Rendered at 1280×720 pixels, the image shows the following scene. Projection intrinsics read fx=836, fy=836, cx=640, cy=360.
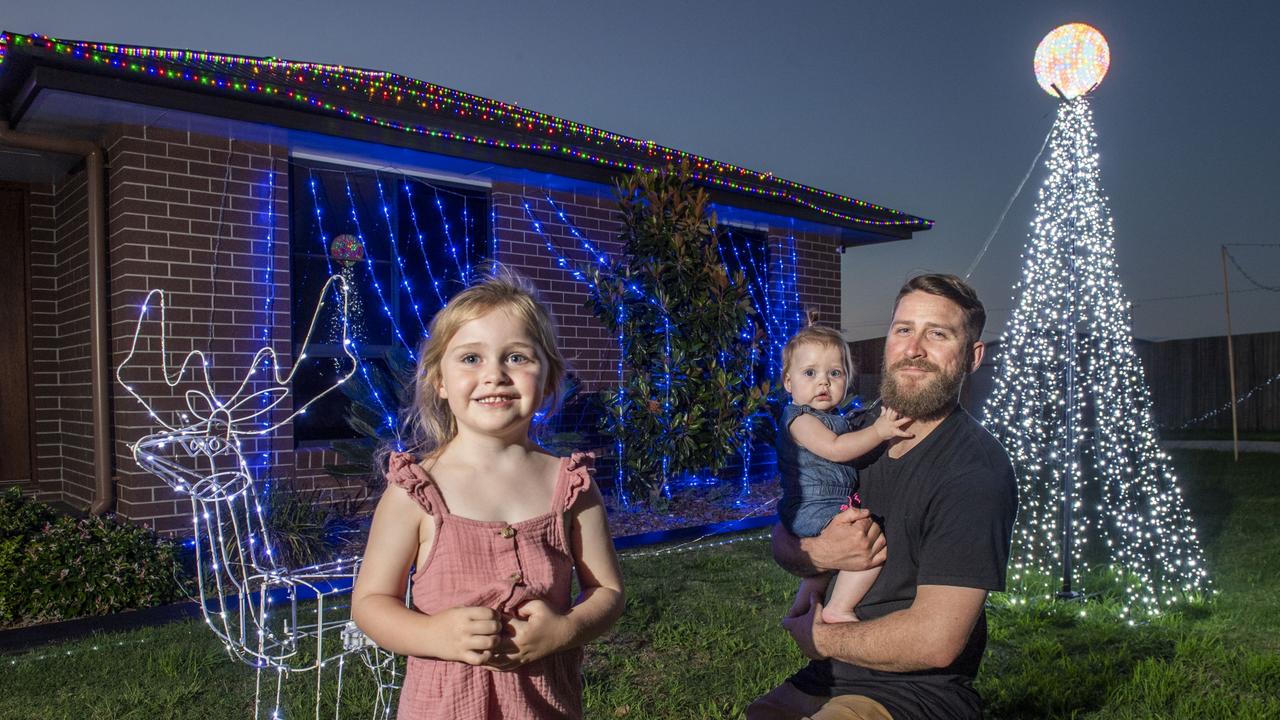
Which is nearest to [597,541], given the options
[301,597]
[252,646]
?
[252,646]

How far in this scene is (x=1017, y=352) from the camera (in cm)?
554

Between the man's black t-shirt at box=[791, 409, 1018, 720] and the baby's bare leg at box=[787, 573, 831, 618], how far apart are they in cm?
26

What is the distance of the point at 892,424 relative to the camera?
2.24 m

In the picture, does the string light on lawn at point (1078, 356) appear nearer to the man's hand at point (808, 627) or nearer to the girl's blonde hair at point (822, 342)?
the girl's blonde hair at point (822, 342)

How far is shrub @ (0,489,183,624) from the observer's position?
179 inches

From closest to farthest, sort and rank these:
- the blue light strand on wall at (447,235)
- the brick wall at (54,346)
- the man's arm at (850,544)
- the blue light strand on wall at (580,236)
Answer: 1. the man's arm at (850,544)
2. the brick wall at (54,346)
3. the blue light strand on wall at (447,235)
4. the blue light strand on wall at (580,236)

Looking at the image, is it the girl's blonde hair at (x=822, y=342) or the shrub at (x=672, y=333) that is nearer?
the girl's blonde hair at (x=822, y=342)

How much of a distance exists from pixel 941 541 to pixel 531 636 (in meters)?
0.97

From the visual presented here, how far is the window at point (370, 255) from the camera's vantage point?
7.08 m

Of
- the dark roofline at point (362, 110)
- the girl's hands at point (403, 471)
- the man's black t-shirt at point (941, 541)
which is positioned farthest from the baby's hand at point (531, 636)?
the dark roofline at point (362, 110)

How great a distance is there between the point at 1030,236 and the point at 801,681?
403 cm

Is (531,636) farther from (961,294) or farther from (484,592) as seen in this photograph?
(961,294)

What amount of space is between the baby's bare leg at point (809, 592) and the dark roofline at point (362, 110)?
5024 mm

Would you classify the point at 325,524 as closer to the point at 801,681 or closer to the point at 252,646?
the point at 252,646
